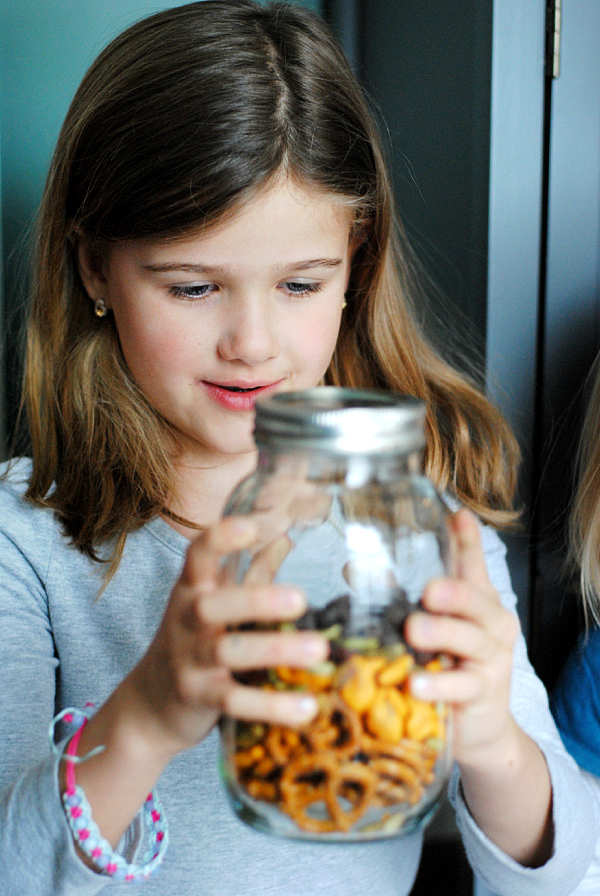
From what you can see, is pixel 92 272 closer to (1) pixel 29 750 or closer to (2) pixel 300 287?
(2) pixel 300 287

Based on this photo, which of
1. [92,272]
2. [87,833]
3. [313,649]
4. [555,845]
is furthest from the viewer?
[92,272]

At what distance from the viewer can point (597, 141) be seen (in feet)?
3.69

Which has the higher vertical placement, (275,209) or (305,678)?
(275,209)

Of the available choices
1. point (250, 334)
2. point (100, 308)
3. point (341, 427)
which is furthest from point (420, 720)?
point (100, 308)

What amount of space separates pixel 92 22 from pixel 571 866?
1189mm

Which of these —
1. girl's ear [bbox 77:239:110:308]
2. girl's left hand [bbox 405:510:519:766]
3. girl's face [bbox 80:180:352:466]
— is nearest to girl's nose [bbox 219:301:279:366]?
girl's face [bbox 80:180:352:466]

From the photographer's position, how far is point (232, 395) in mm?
878

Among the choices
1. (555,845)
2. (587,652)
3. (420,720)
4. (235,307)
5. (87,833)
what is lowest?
(587,652)

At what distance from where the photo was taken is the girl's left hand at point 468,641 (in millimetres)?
452

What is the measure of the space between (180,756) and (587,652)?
566 millimetres

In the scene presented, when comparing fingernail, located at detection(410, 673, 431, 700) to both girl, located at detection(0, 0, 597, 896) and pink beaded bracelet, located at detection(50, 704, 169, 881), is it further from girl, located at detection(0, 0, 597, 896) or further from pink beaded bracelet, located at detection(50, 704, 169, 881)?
pink beaded bracelet, located at detection(50, 704, 169, 881)

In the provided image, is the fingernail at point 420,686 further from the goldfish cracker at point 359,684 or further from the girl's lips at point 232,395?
the girl's lips at point 232,395

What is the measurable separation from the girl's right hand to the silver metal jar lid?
0.05 metres

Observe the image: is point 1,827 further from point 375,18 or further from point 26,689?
point 375,18
